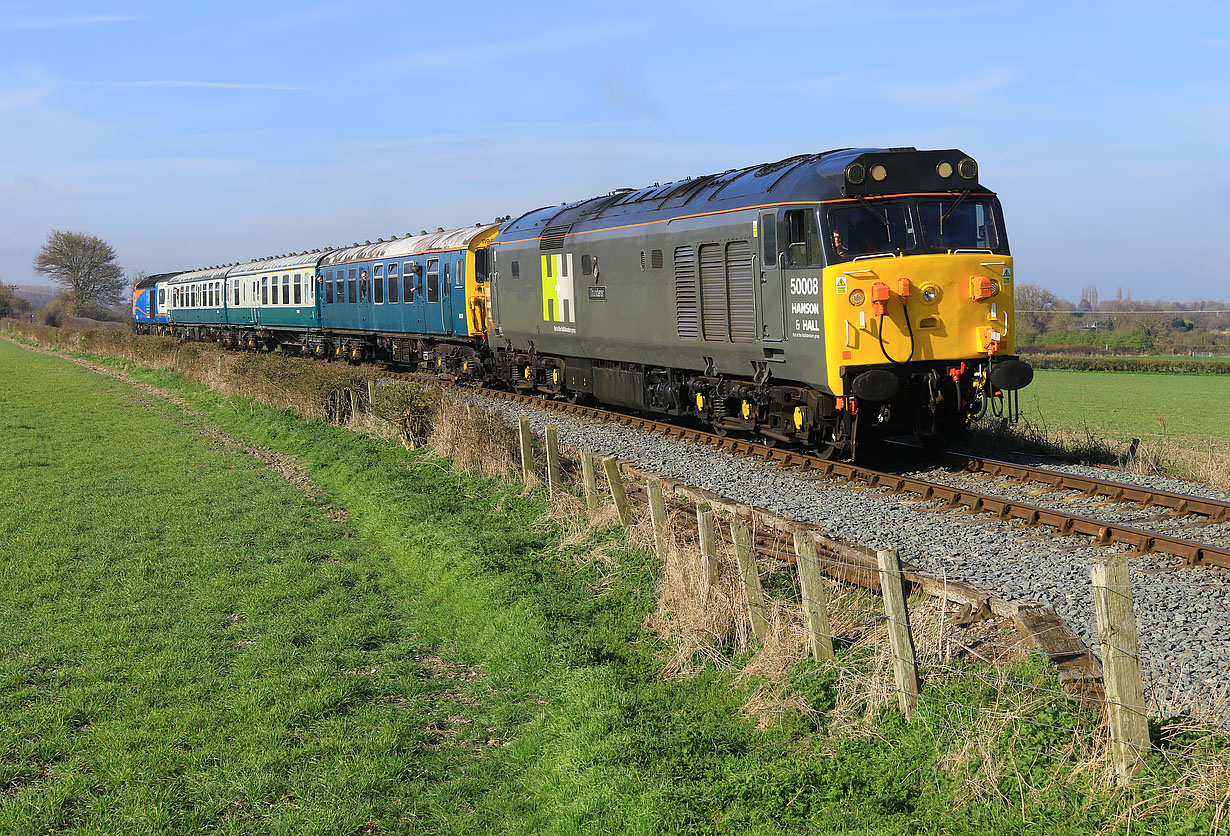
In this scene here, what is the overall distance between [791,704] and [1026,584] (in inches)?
118

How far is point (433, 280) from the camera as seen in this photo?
2694 centimetres

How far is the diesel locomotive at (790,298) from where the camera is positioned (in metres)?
11.9

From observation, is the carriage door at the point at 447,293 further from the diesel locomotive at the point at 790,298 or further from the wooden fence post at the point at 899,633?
the wooden fence post at the point at 899,633

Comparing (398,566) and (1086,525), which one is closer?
(1086,525)

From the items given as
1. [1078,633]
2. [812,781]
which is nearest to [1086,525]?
[1078,633]

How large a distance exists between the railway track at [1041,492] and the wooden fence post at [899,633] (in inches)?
162

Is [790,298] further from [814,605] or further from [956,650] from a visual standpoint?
[956,650]

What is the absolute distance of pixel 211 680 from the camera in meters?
7.57

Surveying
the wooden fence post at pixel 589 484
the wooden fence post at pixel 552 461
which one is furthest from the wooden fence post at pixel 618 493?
the wooden fence post at pixel 552 461

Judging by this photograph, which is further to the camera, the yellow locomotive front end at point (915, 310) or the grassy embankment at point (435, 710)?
the yellow locomotive front end at point (915, 310)

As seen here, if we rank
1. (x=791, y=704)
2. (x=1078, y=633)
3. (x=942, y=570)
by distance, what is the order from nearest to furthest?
(x=791, y=704)
(x=1078, y=633)
(x=942, y=570)

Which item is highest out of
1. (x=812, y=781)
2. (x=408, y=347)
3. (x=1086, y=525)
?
(x=408, y=347)

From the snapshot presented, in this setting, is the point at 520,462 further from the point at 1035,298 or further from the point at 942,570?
the point at 1035,298

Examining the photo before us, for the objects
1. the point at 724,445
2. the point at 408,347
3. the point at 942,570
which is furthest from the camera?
the point at 408,347
